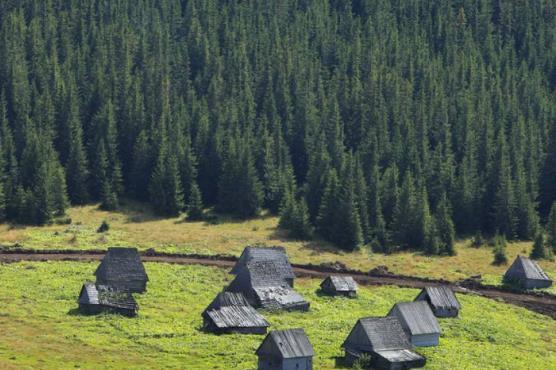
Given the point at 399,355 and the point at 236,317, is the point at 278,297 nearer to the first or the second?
the point at 236,317

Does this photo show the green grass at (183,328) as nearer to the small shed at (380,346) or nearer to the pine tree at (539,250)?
the small shed at (380,346)

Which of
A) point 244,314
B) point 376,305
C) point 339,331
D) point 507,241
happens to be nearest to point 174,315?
point 244,314

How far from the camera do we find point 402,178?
162250mm

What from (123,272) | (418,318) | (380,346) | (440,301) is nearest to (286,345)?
(380,346)

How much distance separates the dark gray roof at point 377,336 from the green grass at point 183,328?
2.02m

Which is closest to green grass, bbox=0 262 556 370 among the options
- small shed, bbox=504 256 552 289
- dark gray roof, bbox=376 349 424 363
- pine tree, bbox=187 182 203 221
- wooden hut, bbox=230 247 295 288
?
dark gray roof, bbox=376 349 424 363

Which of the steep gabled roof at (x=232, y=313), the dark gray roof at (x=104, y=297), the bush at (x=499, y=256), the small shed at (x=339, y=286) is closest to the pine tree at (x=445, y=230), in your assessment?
the bush at (x=499, y=256)

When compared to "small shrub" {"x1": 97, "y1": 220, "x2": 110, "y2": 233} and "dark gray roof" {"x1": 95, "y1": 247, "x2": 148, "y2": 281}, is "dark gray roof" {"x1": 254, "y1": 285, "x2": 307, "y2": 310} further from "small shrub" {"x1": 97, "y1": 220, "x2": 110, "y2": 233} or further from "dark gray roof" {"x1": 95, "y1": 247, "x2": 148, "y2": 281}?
"small shrub" {"x1": 97, "y1": 220, "x2": 110, "y2": 233}

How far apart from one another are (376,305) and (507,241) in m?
43.7

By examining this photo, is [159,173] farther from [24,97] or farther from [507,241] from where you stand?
[507,241]

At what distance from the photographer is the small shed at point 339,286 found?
11094cm

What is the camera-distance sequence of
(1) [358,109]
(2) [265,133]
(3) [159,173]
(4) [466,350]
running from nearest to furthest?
1. (4) [466,350]
2. (3) [159,173]
3. (2) [265,133]
4. (1) [358,109]

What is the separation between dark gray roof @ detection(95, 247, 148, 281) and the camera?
106625 millimetres

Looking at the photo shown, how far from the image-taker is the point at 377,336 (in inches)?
3452
